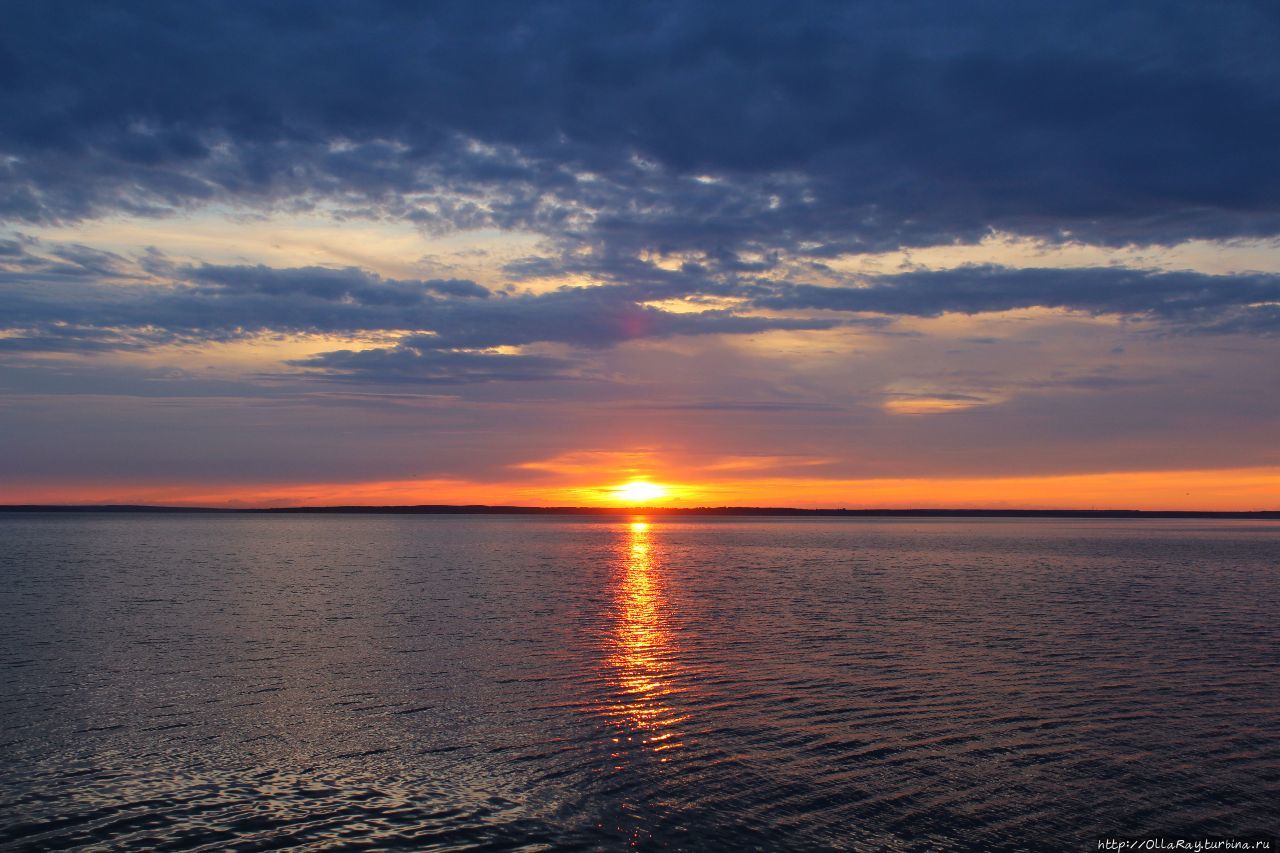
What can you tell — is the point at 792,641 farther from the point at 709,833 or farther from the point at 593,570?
the point at 593,570

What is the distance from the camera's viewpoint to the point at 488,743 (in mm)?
20562

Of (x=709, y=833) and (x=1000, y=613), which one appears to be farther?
(x=1000, y=613)

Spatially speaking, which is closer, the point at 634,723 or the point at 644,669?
the point at 634,723

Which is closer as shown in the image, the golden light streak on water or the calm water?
the calm water

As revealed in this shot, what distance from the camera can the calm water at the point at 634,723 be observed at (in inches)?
620

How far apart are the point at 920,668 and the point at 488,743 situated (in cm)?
1528

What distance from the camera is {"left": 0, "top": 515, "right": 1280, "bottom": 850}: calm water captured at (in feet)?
51.6

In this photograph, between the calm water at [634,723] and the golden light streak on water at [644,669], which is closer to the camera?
the calm water at [634,723]

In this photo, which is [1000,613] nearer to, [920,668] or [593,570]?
[920,668]

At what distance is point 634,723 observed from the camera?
22547 millimetres

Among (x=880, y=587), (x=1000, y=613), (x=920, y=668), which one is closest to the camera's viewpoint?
(x=920, y=668)

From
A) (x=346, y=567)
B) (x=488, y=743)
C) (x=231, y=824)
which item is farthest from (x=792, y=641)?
(x=346, y=567)

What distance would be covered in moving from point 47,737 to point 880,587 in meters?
48.9

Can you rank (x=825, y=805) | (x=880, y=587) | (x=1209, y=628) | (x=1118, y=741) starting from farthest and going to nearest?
(x=880, y=587) → (x=1209, y=628) → (x=1118, y=741) → (x=825, y=805)
